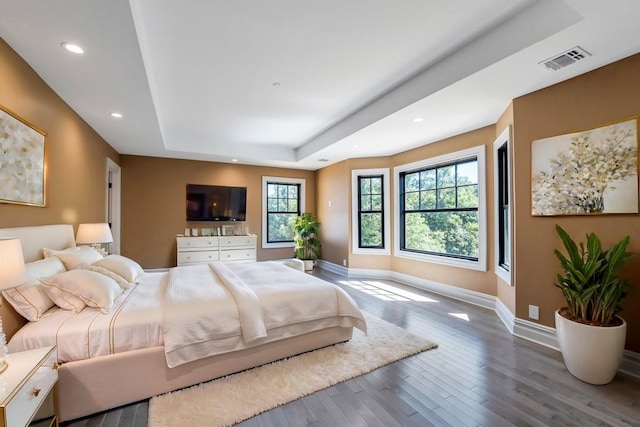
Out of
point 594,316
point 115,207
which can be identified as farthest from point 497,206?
point 115,207

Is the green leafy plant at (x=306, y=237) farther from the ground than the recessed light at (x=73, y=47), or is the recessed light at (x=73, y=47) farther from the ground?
the recessed light at (x=73, y=47)

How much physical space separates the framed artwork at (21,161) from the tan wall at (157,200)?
322 centimetres

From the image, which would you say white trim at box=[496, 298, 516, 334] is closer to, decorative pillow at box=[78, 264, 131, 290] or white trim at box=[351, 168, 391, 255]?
white trim at box=[351, 168, 391, 255]

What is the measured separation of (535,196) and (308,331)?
262cm

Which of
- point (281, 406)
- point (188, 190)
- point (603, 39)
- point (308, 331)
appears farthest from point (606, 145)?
point (188, 190)

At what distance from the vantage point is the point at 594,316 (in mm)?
2229

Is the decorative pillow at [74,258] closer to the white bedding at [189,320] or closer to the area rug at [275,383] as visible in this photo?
the white bedding at [189,320]

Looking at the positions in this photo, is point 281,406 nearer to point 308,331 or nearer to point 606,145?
point 308,331

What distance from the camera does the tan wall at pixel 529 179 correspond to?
7.52ft

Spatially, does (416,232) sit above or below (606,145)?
below

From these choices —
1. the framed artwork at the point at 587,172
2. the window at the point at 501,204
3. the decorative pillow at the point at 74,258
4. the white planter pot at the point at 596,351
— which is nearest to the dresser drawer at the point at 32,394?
the decorative pillow at the point at 74,258

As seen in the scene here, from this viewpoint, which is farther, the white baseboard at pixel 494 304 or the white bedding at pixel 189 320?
the white baseboard at pixel 494 304

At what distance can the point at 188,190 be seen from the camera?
6000 mm

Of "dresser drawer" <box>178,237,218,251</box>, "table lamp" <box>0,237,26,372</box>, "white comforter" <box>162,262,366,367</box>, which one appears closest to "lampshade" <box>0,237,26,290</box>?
"table lamp" <box>0,237,26,372</box>
